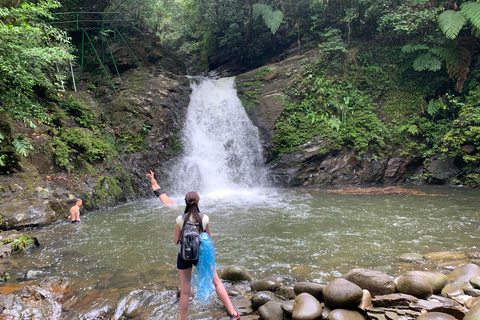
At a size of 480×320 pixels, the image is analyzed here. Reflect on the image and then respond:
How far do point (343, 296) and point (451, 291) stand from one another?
130 centimetres

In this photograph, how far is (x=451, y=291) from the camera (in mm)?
3100

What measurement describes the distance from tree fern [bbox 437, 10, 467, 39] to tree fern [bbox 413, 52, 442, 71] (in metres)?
1.82

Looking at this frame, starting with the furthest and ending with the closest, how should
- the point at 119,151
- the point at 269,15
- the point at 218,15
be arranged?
the point at 218,15 → the point at 269,15 → the point at 119,151

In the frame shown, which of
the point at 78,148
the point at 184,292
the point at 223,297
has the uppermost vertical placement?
the point at 78,148

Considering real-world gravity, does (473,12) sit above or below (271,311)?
above

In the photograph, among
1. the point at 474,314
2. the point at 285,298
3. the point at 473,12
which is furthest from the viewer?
the point at 473,12

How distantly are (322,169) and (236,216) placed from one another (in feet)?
21.4

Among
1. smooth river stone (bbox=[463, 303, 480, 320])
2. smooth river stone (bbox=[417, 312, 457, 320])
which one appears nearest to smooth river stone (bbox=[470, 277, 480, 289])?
smooth river stone (bbox=[463, 303, 480, 320])

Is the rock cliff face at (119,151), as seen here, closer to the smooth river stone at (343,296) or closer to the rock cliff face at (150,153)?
the rock cliff face at (150,153)

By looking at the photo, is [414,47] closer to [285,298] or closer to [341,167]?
[341,167]

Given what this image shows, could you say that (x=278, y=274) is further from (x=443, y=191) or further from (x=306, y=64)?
(x=306, y=64)

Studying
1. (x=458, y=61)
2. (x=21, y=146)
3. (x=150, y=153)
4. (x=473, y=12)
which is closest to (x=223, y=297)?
(x=21, y=146)

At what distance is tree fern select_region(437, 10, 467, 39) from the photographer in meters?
10.4

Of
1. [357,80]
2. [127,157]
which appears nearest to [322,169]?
[357,80]
